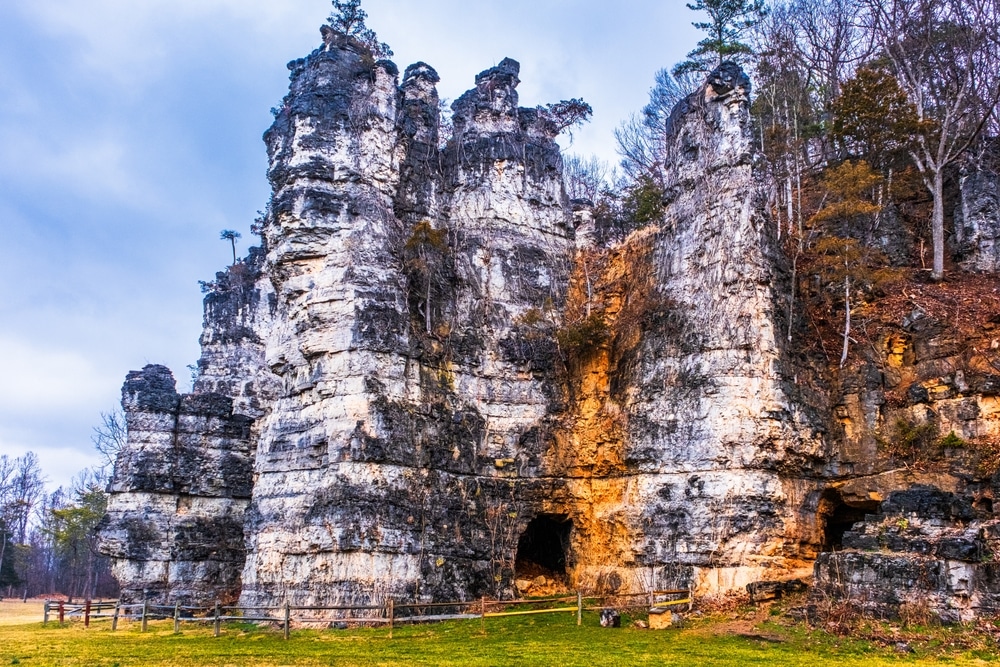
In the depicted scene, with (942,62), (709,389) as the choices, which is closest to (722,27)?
(942,62)

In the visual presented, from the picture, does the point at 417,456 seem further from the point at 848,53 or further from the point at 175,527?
the point at 848,53

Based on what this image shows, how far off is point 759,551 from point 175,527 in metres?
20.2

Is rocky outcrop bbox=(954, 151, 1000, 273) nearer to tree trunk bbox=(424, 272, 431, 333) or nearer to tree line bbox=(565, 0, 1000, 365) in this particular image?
tree line bbox=(565, 0, 1000, 365)

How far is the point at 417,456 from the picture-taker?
25.9m

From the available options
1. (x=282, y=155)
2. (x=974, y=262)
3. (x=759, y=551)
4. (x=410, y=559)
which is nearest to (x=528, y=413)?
(x=410, y=559)

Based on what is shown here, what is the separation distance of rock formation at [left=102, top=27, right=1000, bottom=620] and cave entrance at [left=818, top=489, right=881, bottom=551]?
0.12m

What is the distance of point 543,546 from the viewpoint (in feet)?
98.6

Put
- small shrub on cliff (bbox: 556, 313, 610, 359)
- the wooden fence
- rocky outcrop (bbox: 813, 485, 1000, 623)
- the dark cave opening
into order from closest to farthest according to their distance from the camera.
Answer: rocky outcrop (bbox: 813, 485, 1000, 623)
the wooden fence
small shrub on cliff (bbox: 556, 313, 610, 359)
the dark cave opening

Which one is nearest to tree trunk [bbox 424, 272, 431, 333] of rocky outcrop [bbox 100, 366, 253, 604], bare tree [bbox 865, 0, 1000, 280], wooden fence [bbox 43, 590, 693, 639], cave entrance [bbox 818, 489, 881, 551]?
wooden fence [bbox 43, 590, 693, 639]

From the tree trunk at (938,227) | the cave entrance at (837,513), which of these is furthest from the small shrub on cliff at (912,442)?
the tree trunk at (938,227)

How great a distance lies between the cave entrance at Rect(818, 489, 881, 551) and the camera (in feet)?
82.3

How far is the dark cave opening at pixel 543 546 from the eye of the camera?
29.2m

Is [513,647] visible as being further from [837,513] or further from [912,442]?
[912,442]

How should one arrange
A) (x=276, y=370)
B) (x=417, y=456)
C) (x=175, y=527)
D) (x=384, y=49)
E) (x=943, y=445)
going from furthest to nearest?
(x=384, y=49) → (x=175, y=527) → (x=276, y=370) → (x=417, y=456) → (x=943, y=445)
